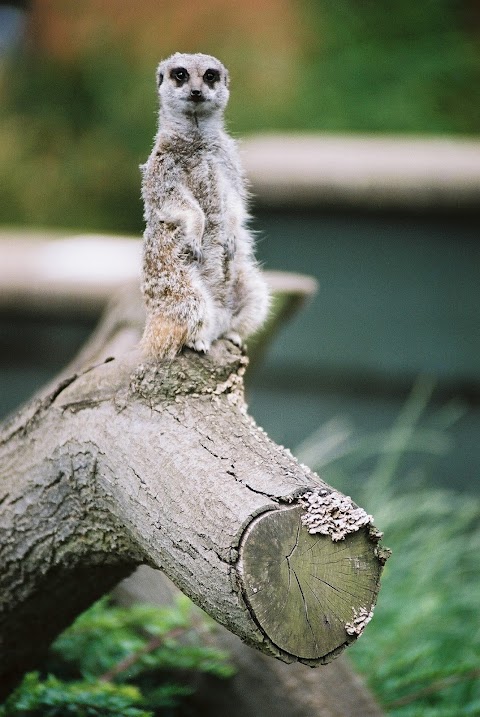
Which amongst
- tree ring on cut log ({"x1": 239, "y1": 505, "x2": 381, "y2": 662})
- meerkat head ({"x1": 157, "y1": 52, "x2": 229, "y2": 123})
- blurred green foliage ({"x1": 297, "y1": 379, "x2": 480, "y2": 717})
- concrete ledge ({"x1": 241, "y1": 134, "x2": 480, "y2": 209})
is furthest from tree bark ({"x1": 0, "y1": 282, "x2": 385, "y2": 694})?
concrete ledge ({"x1": 241, "y1": 134, "x2": 480, "y2": 209})

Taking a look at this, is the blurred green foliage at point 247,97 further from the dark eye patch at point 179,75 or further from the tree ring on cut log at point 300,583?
the tree ring on cut log at point 300,583

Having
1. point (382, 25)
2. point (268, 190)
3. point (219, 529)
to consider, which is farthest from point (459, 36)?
point (219, 529)

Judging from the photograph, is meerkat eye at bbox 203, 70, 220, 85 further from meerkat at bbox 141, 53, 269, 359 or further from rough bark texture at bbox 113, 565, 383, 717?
rough bark texture at bbox 113, 565, 383, 717

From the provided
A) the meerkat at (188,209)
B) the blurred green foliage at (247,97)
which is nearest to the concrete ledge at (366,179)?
the blurred green foliage at (247,97)

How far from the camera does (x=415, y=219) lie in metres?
Answer: 3.46

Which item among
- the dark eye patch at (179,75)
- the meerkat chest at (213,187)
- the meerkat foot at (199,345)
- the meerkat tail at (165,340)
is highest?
the dark eye patch at (179,75)

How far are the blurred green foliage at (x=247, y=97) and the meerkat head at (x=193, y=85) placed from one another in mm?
3977

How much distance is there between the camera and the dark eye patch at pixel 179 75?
1294 millimetres

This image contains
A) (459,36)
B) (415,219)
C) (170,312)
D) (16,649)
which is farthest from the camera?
(459,36)

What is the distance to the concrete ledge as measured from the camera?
11.1ft

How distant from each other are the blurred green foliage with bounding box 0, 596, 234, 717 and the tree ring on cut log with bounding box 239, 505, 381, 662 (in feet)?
1.73

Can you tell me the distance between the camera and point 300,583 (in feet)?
3.36

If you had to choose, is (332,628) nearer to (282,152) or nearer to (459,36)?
(282,152)

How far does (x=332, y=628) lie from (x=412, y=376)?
2573mm
